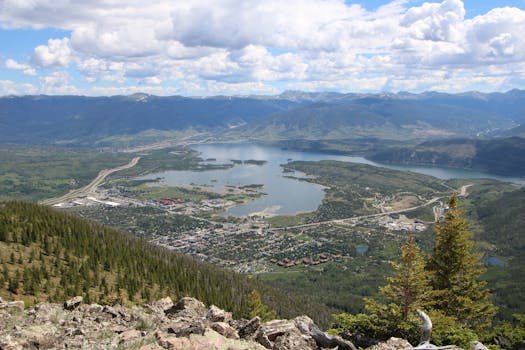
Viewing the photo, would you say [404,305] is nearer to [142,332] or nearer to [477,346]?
[477,346]

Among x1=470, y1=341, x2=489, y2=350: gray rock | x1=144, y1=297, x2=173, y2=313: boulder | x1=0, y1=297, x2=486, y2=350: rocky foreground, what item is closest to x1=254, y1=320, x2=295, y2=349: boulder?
x1=0, y1=297, x2=486, y2=350: rocky foreground

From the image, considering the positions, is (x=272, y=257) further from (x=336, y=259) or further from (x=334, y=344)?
(x=334, y=344)

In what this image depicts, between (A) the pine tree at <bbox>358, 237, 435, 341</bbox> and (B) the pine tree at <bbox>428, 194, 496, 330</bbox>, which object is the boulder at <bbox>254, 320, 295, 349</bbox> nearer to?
(A) the pine tree at <bbox>358, 237, 435, 341</bbox>

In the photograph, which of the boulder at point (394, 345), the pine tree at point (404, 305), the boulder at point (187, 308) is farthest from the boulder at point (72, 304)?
the boulder at point (394, 345)

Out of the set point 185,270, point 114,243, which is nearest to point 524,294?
point 185,270

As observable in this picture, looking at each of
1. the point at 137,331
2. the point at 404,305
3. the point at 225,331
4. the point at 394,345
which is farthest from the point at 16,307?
the point at 404,305
